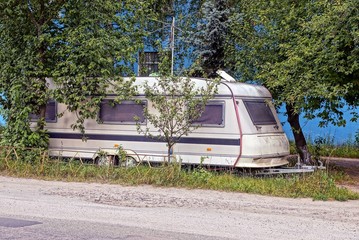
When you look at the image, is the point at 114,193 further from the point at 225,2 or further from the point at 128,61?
the point at 225,2

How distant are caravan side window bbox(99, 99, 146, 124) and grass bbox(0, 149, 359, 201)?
56.5 inches

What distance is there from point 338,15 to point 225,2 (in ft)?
24.5

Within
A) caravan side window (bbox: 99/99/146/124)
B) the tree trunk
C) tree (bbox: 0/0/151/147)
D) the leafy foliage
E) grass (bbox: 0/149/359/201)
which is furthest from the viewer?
the tree trunk

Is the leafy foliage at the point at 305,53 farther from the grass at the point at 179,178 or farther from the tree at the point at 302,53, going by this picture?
the grass at the point at 179,178

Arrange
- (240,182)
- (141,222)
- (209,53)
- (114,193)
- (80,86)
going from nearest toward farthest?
(141,222), (114,193), (240,182), (80,86), (209,53)

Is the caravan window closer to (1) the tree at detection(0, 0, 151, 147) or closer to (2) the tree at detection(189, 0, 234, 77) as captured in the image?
(1) the tree at detection(0, 0, 151, 147)

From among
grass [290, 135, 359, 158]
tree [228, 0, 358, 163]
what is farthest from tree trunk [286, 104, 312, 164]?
grass [290, 135, 359, 158]

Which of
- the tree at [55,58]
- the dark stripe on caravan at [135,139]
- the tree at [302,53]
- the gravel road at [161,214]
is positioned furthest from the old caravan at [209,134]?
the gravel road at [161,214]

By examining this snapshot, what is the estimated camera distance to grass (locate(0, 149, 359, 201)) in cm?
1191

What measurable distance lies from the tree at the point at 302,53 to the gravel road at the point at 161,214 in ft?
10.9

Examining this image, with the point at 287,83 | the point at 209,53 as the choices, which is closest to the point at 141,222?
the point at 287,83

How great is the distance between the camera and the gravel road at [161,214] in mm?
8133

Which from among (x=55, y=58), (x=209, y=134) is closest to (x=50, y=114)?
(x=55, y=58)

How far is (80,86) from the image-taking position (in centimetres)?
1468
